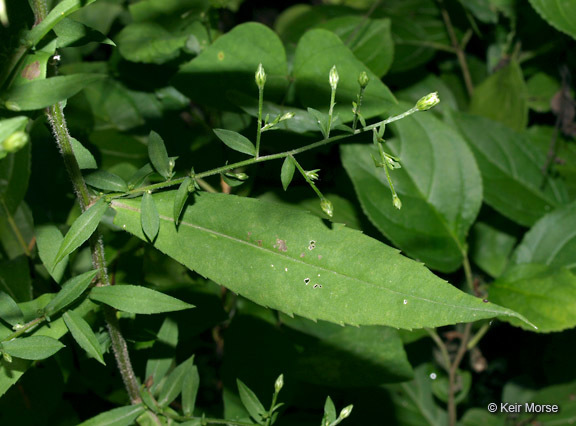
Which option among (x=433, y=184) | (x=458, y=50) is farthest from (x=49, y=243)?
(x=458, y=50)

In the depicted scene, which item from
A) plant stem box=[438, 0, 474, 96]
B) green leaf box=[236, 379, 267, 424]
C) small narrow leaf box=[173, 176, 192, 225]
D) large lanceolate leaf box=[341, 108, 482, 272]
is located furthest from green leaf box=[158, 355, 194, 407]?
plant stem box=[438, 0, 474, 96]

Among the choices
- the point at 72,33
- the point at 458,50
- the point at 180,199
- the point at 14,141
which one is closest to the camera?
the point at 14,141

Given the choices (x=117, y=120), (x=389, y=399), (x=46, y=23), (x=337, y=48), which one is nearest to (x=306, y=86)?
(x=337, y=48)

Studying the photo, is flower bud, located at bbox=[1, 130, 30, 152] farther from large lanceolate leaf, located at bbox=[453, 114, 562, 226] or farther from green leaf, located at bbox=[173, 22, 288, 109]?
large lanceolate leaf, located at bbox=[453, 114, 562, 226]

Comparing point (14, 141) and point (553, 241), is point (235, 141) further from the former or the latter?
point (553, 241)

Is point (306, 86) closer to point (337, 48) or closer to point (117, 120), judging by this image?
point (337, 48)

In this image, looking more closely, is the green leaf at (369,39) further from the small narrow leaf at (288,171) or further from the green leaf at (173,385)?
the green leaf at (173,385)
